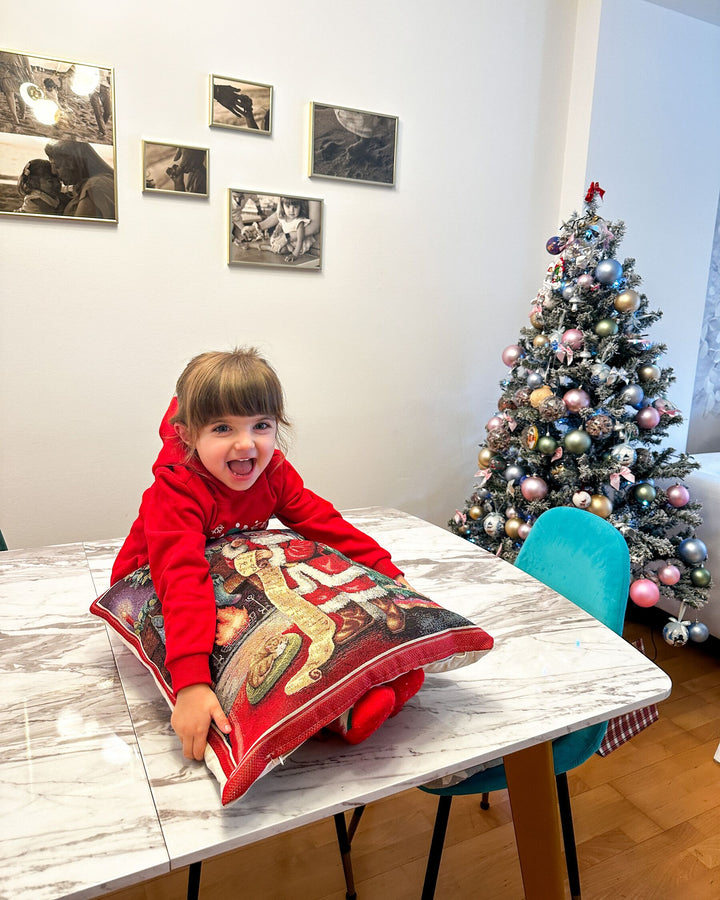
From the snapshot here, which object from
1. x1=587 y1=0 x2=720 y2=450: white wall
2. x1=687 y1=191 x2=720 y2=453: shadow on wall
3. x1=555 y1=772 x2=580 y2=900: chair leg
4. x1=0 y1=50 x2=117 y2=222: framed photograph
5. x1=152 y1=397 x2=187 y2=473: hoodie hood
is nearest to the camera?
x1=152 y1=397 x2=187 y2=473: hoodie hood

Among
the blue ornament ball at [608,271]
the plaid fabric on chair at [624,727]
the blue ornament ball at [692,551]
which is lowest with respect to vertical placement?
the plaid fabric on chair at [624,727]

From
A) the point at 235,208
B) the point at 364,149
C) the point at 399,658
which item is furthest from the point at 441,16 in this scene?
the point at 399,658

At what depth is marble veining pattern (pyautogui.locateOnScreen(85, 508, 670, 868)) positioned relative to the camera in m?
0.67

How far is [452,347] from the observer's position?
2.93 m

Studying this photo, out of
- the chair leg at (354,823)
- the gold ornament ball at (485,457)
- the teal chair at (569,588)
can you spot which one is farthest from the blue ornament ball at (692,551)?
the chair leg at (354,823)

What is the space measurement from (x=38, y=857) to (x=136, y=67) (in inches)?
92.2

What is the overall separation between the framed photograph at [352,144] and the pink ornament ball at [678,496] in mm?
1606

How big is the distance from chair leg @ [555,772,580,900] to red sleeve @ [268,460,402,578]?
25.8 inches

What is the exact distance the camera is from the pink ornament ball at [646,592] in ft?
7.06

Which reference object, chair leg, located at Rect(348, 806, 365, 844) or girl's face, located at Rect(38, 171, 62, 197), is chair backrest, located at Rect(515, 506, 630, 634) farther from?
girl's face, located at Rect(38, 171, 62, 197)

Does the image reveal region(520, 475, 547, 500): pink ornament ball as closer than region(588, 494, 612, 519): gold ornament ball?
No

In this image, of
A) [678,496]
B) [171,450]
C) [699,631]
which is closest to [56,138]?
[171,450]

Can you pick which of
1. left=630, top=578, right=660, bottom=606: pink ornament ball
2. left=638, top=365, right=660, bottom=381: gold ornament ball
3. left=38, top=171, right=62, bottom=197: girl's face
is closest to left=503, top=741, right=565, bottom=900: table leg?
left=630, top=578, right=660, bottom=606: pink ornament ball

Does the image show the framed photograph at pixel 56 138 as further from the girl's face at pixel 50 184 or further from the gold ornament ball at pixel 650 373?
the gold ornament ball at pixel 650 373
